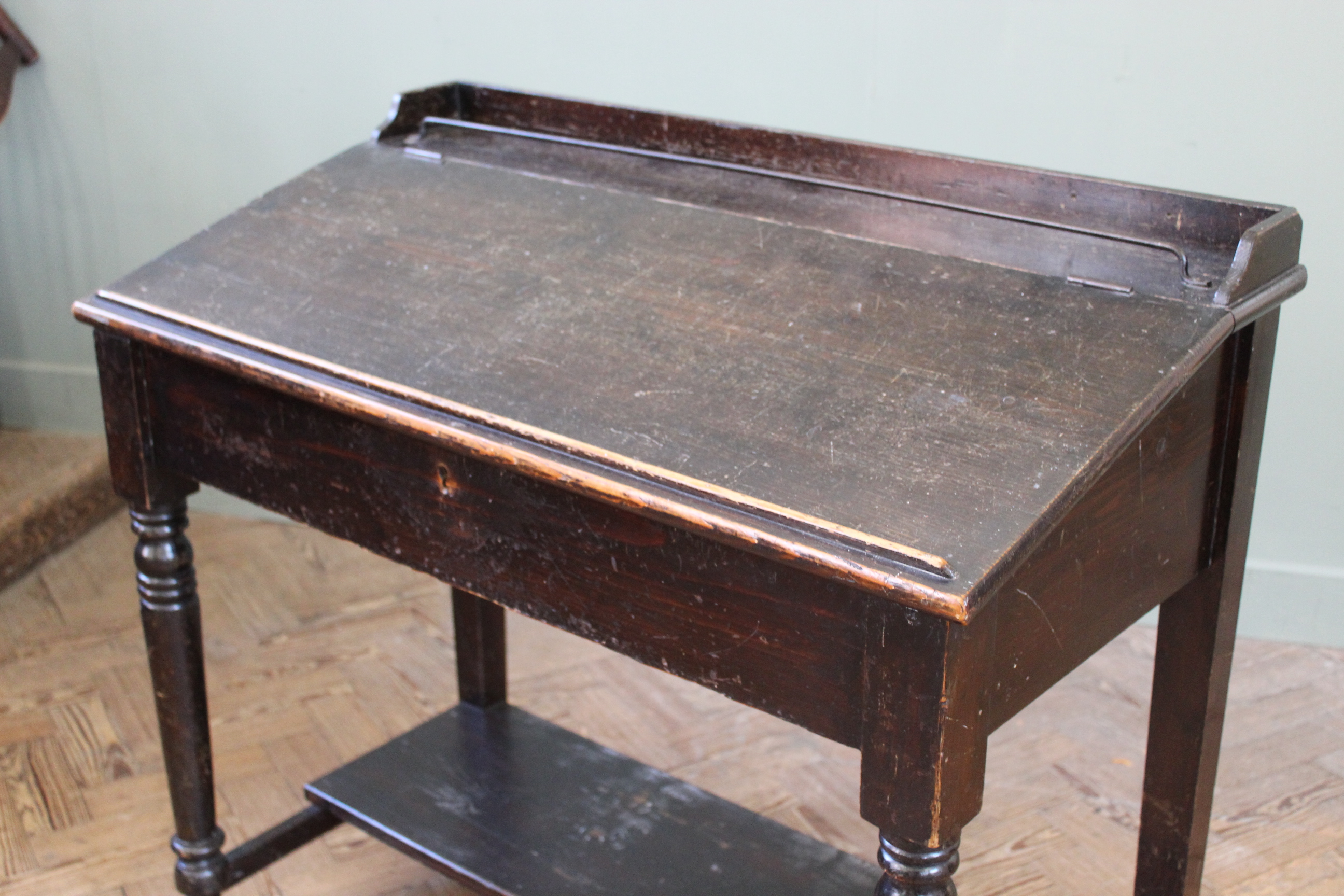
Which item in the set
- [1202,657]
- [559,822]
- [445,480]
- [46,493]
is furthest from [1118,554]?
[46,493]

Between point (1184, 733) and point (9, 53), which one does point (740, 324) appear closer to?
point (1184, 733)

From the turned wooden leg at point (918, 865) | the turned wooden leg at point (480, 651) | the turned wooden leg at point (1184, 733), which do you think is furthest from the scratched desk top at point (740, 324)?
the turned wooden leg at point (480, 651)

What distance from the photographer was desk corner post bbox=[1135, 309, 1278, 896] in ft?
5.31

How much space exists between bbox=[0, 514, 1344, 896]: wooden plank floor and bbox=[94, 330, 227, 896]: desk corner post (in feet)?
0.78

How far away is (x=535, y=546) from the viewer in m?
1.56

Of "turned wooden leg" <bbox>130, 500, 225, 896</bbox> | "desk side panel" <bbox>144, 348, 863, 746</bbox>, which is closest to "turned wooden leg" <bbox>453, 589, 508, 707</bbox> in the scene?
"turned wooden leg" <bbox>130, 500, 225, 896</bbox>

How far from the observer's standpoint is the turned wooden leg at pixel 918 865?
52.7 inches

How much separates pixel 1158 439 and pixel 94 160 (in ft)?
9.93

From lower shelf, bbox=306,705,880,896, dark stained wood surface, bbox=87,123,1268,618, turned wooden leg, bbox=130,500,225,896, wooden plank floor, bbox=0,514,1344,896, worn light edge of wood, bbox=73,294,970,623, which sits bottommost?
wooden plank floor, bbox=0,514,1344,896

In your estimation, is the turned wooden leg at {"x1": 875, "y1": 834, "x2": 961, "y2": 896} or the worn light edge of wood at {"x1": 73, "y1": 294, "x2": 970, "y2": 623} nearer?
the worn light edge of wood at {"x1": 73, "y1": 294, "x2": 970, "y2": 623}

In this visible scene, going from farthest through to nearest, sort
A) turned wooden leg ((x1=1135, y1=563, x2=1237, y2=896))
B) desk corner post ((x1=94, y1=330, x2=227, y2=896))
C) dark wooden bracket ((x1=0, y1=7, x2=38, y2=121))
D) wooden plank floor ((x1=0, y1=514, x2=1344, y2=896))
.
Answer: dark wooden bracket ((x1=0, y1=7, x2=38, y2=121))
wooden plank floor ((x1=0, y1=514, x2=1344, y2=896))
desk corner post ((x1=94, y1=330, x2=227, y2=896))
turned wooden leg ((x1=1135, y1=563, x2=1237, y2=896))

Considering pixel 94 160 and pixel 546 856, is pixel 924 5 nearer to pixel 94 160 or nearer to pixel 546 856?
pixel 546 856

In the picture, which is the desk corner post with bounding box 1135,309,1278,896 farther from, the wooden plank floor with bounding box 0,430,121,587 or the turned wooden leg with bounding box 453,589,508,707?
the wooden plank floor with bounding box 0,430,121,587

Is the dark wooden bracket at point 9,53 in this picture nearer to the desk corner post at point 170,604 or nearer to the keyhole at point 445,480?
the desk corner post at point 170,604
